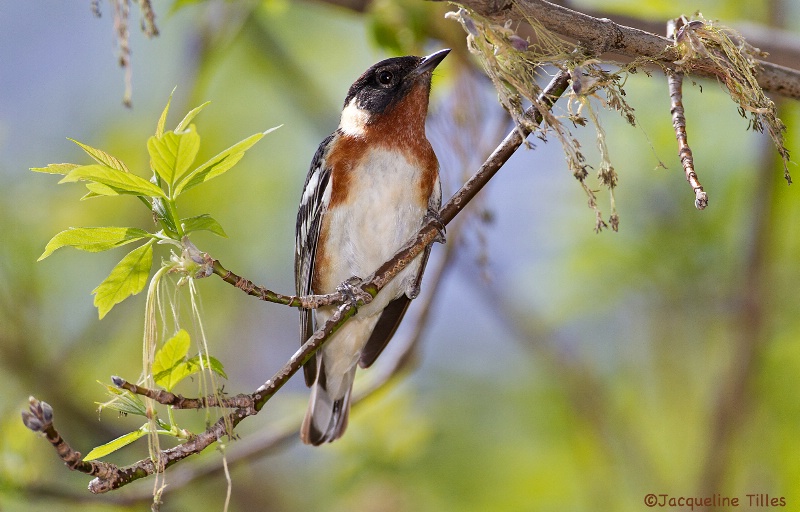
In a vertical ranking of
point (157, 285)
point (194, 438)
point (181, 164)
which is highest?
point (181, 164)

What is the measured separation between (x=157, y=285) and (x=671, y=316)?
411 centimetres

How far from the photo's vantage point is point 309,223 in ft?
14.4

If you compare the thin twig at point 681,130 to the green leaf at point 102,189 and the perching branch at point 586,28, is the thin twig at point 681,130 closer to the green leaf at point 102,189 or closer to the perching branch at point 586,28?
the perching branch at point 586,28

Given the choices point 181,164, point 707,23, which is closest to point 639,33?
point 707,23

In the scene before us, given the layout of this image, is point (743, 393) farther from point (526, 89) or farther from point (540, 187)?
point (526, 89)

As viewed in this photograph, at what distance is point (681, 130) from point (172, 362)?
5.59ft

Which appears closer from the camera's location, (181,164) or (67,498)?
(181,164)

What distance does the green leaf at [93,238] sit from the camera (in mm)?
2414

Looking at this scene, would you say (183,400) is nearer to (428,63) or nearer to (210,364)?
(210,364)

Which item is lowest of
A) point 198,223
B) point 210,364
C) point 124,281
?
point 210,364

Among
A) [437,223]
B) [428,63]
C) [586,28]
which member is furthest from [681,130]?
[428,63]

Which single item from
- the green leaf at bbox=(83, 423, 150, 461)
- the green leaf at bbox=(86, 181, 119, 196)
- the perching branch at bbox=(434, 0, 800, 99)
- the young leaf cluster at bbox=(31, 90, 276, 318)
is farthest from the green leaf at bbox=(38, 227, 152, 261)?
the perching branch at bbox=(434, 0, 800, 99)

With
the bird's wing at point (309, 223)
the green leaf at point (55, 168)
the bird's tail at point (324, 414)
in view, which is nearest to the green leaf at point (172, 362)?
the green leaf at point (55, 168)

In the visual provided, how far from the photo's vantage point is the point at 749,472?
517cm
